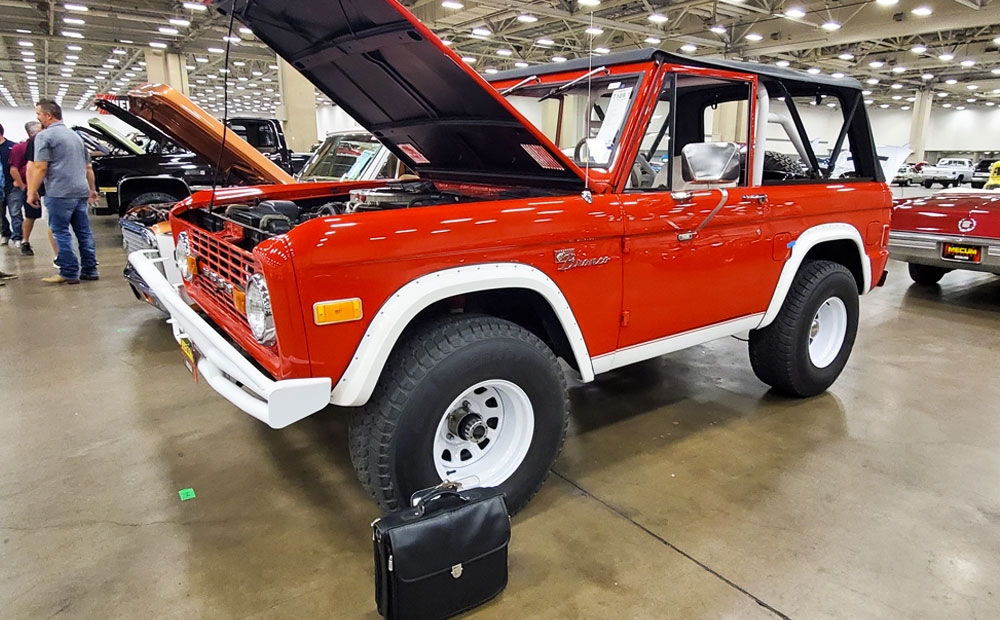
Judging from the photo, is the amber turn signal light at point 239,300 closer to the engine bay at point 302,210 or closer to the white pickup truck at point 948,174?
the engine bay at point 302,210

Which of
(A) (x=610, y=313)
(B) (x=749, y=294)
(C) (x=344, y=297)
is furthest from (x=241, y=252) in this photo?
(B) (x=749, y=294)

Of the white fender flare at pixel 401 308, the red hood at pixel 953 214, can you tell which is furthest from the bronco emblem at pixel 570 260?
the red hood at pixel 953 214

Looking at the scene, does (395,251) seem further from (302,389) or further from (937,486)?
(937,486)

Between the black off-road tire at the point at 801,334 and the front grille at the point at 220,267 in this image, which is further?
the black off-road tire at the point at 801,334

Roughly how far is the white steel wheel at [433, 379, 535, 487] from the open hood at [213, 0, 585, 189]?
3.12 feet

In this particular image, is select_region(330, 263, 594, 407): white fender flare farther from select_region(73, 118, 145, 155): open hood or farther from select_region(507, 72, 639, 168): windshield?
select_region(73, 118, 145, 155): open hood

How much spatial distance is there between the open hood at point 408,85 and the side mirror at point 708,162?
1.47 feet

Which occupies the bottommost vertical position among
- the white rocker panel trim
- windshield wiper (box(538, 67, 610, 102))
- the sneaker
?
the sneaker

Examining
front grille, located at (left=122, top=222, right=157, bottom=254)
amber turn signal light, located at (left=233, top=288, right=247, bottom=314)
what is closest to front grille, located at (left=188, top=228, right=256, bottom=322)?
amber turn signal light, located at (left=233, top=288, right=247, bottom=314)

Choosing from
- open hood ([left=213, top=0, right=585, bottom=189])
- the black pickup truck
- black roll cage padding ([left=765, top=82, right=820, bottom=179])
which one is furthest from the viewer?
the black pickup truck

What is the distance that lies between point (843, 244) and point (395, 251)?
2.89 meters

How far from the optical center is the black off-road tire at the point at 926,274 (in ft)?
23.2

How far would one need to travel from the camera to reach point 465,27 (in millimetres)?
17094

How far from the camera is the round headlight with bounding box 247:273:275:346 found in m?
2.01
